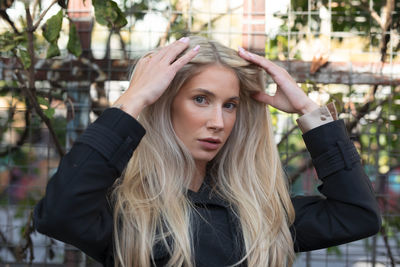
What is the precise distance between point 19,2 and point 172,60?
1.18m

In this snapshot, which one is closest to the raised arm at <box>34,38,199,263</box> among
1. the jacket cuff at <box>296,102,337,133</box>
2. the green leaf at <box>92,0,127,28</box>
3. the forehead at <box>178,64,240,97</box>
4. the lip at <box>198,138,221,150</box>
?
the forehead at <box>178,64,240,97</box>

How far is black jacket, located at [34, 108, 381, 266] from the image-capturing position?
4.76 ft

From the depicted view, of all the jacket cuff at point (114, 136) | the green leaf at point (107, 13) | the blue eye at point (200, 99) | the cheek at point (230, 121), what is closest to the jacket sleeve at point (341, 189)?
the cheek at point (230, 121)

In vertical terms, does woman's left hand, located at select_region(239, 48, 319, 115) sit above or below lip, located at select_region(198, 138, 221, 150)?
above

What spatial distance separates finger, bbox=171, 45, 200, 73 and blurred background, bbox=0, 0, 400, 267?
2.36 feet

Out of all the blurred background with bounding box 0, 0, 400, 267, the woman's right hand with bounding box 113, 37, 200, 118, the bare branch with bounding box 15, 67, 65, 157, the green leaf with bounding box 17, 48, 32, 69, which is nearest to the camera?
the woman's right hand with bounding box 113, 37, 200, 118

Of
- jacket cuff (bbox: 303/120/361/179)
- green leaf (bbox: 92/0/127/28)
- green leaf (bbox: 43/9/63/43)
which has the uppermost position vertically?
green leaf (bbox: 92/0/127/28)

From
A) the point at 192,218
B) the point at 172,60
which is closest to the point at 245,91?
the point at 172,60

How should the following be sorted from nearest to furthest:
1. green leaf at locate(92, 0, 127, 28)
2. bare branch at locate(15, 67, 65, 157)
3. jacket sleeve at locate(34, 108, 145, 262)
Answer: jacket sleeve at locate(34, 108, 145, 262) → green leaf at locate(92, 0, 127, 28) → bare branch at locate(15, 67, 65, 157)

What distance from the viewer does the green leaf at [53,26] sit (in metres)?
2.10

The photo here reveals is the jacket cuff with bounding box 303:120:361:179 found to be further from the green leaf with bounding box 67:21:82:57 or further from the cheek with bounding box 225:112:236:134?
the green leaf with bounding box 67:21:82:57

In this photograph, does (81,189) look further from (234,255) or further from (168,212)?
(234,255)

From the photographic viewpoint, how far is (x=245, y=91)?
6.26 ft

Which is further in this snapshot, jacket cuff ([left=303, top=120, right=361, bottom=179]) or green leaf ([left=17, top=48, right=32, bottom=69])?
green leaf ([left=17, top=48, right=32, bottom=69])
